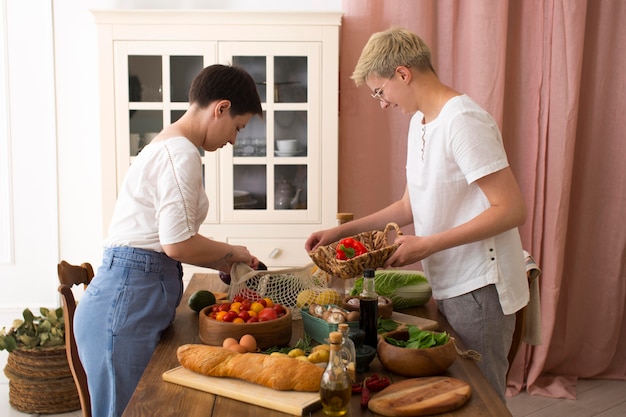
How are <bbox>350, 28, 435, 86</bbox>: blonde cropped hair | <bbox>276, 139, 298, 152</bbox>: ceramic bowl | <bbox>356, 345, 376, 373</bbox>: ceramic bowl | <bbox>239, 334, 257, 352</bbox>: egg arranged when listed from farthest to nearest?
1. <bbox>276, 139, 298, 152</bbox>: ceramic bowl
2. <bbox>350, 28, 435, 86</bbox>: blonde cropped hair
3. <bbox>239, 334, 257, 352</bbox>: egg
4. <bbox>356, 345, 376, 373</bbox>: ceramic bowl

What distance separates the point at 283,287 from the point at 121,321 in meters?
0.47

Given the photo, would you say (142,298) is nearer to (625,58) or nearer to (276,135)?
(276,135)

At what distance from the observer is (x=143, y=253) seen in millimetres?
1893

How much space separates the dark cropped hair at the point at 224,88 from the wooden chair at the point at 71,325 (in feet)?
2.23

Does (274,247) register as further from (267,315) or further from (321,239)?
(267,315)

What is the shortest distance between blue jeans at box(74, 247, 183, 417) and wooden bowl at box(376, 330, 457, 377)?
66 cm

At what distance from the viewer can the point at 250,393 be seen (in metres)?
1.46

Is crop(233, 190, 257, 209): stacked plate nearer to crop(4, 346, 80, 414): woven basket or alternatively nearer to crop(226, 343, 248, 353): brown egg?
crop(4, 346, 80, 414): woven basket

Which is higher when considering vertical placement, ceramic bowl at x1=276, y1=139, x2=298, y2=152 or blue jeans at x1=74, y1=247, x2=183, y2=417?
ceramic bowl at x1=276, y1=139, x2=298, y2=152

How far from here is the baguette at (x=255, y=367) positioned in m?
1.46

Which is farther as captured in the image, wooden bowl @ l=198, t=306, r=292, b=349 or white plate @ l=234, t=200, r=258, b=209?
white plate @ l=234, t=200, r=258, b=209

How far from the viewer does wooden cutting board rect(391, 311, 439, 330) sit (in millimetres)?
1939

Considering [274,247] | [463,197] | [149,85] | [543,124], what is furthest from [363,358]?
[543,124]

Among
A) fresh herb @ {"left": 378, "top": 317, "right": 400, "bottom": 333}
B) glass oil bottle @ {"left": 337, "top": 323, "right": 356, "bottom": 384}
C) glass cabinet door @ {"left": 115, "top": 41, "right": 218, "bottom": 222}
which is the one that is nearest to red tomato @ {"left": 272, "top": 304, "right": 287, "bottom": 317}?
fresh herb @ {"left": 378, "top": 317, "right": 400, "bottom": 333}
